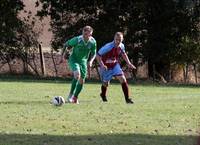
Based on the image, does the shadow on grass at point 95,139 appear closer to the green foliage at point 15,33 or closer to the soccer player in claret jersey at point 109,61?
the soccer player in claret jersey at point 109,61

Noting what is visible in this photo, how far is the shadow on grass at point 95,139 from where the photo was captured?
8.80m

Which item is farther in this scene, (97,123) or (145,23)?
(145,23)

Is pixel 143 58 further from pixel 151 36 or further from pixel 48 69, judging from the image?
pixel 48 69

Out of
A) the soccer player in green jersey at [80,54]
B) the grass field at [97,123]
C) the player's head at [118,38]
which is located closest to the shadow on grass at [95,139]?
the grass field at [97,123]

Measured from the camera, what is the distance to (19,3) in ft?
112

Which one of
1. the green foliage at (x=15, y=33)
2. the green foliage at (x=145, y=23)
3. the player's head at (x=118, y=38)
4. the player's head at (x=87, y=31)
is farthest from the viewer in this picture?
the green foliage at (x=15, y=33)

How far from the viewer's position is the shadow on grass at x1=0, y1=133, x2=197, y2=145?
8.80 meters

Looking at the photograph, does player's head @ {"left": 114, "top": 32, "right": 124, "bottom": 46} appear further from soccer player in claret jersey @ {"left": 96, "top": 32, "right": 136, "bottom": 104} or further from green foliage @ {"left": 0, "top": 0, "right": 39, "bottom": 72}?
green foliage @ {"left": 0, "top": 0, "right": 39, "bottom": 72}

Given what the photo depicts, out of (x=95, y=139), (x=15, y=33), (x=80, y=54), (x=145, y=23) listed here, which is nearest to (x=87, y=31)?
(x=80, y=54)

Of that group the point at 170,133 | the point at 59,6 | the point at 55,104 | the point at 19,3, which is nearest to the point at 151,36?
the point at 59,6

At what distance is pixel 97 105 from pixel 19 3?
810 inches

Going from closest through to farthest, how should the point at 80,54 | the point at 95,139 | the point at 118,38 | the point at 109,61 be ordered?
the point at 95,139 → the point at 80,54 → the point at 118,38 → the point at 109,61

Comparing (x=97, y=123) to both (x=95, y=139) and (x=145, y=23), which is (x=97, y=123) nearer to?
(x=95, y=139)

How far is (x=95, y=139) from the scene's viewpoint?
361 inches
